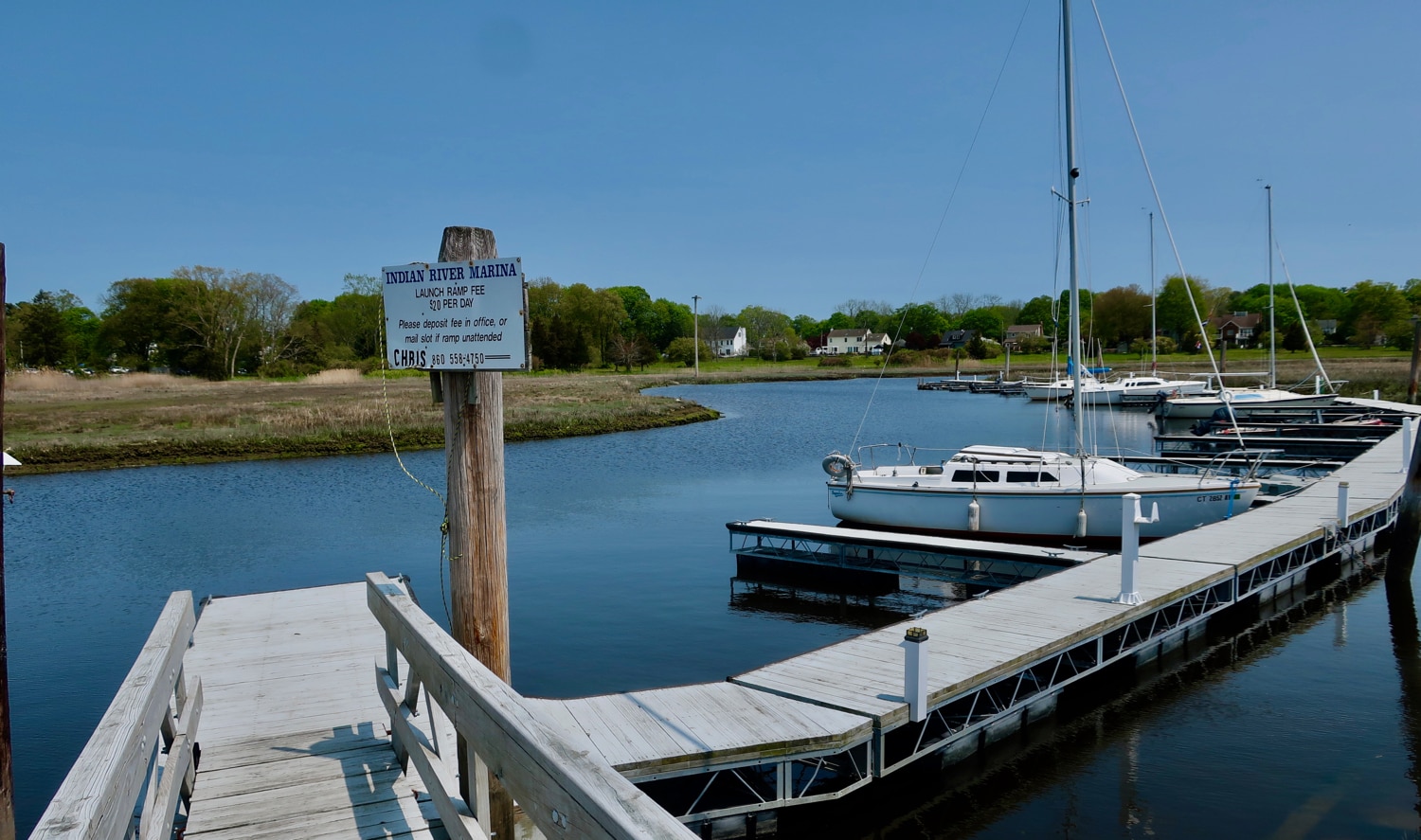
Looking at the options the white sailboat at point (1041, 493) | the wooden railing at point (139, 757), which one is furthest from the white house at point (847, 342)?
the wooden railing at point (139, 757)

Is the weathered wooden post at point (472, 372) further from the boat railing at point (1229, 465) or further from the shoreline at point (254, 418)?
the boat railing at point (1229, 465)

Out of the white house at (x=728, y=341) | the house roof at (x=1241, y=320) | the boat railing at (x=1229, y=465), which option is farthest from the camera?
the white house at (x=728, y=341)

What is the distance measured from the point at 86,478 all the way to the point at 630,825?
37173 mm

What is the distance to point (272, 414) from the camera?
46.1 metres

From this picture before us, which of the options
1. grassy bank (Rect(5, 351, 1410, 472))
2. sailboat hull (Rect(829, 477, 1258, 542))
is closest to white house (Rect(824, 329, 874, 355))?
grassy bank (Rect(5, 351, 1410, 472))

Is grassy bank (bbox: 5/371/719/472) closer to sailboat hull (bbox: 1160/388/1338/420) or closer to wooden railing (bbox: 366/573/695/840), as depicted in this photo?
wooden railing (bbox: 366/573/695/840)

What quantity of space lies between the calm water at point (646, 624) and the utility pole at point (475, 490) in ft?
16.7

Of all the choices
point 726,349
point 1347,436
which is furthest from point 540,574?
point 726,349

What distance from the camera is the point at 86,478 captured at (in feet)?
107

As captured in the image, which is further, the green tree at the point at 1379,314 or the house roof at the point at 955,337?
the house roof at the point at 955,337

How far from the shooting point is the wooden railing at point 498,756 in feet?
8.76

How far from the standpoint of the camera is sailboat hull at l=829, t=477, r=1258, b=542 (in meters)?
19.8

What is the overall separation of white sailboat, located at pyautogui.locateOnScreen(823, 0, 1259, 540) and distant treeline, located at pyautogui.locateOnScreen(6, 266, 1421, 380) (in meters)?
36.1

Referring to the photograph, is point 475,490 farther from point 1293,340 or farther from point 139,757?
point 1293,340
